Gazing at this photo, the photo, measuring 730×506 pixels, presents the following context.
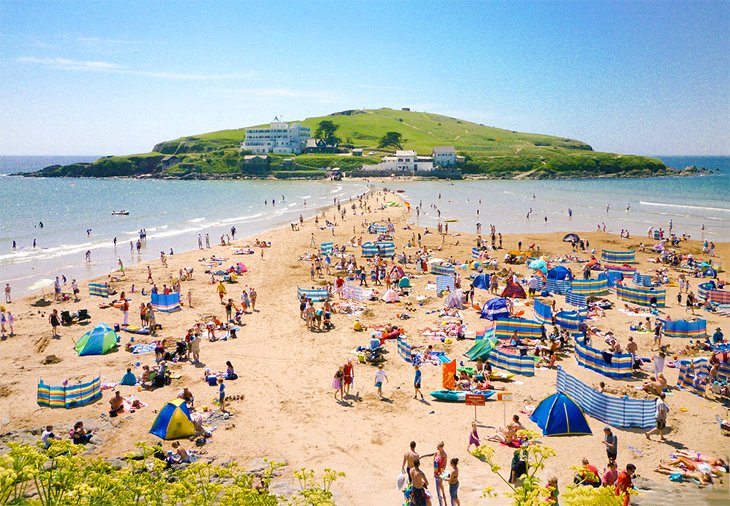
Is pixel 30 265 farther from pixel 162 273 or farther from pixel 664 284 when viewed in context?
pixel 664 284

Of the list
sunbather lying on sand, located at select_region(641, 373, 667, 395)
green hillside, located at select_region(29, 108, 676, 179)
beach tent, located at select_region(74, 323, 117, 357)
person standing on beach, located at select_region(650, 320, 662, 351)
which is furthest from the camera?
green hillside, located at select_region(29, 108, 676, 179)

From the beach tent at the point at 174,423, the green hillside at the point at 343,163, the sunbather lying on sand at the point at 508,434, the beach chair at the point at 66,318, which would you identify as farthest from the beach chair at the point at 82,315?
the green hillside at the point at 343,163

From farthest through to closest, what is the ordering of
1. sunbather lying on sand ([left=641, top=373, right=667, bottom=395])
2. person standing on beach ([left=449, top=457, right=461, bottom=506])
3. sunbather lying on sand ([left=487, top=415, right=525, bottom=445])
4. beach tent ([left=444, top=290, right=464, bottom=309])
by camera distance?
beach tent ([left=444, top=290, right=464, bottom=309]), sunbather lying on sand ([left=641, top=373, right=667, bottom=395]), sunbather lying on sand ([left=487, top=415, right=525, bottom=445]), person standing on beach ([left=449, top=457, right=461, bottom=506])

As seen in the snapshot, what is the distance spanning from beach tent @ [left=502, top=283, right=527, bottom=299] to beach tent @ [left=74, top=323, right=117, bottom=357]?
52.8 ft

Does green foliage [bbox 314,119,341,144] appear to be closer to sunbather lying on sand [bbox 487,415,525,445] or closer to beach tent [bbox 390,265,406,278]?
beach tent [bbox 390,265,406,278]

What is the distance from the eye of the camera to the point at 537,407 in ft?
39.8

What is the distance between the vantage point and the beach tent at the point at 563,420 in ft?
37.9

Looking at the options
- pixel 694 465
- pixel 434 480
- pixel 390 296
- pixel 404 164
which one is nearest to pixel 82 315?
pixel 390 296


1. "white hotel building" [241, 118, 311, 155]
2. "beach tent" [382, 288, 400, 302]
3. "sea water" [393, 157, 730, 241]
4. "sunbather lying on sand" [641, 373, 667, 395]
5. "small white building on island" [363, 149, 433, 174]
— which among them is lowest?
"sunbather lying on sand" [641, 373, 667, 395]

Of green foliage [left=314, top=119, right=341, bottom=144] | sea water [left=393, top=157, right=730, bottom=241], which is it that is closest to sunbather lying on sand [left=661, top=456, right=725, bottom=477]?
sea water [left=393, top=157, right=730, bottom=241]

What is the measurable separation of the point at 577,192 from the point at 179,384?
268 ft

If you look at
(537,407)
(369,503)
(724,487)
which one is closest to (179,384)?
(369,503)

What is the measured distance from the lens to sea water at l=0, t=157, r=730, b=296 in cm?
3725

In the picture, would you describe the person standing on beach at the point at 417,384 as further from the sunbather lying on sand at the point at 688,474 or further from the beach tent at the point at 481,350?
the sunbather lying on sand at the point at 688,474
